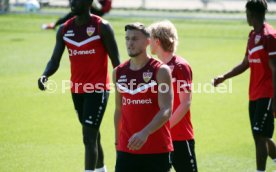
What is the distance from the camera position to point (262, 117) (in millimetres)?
9461

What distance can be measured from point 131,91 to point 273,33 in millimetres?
2777

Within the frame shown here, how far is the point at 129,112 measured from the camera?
24.2 ft

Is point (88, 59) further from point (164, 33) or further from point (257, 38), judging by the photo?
point (257, 38)

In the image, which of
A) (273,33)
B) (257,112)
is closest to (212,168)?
(257,112)

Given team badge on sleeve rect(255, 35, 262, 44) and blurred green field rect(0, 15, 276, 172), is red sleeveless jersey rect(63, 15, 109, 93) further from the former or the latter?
team badge on sleeve rect(255, 35, 262, 44)

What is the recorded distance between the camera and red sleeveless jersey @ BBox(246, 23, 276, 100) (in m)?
9.19

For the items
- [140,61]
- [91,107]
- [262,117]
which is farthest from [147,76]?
[91,107]

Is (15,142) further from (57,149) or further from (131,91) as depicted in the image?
(131,91)

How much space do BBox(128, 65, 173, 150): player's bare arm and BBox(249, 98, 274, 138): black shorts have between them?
2.56 metres

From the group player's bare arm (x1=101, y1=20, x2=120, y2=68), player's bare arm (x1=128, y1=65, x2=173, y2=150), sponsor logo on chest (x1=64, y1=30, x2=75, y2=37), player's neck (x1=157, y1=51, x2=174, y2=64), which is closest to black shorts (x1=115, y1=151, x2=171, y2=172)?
player's bare arm (x1=128, y1=65, x2=173, y2=150)

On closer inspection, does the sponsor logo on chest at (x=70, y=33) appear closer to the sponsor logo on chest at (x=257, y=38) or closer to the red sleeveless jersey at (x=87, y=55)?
the red sleeveless jersey at (x=87, y=55)

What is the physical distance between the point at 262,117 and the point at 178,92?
1848mm

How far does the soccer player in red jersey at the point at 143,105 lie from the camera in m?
7.26

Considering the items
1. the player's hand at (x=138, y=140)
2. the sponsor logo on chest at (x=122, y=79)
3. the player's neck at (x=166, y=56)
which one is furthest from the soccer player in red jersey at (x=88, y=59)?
the player's hand at (x=138, y=140)
